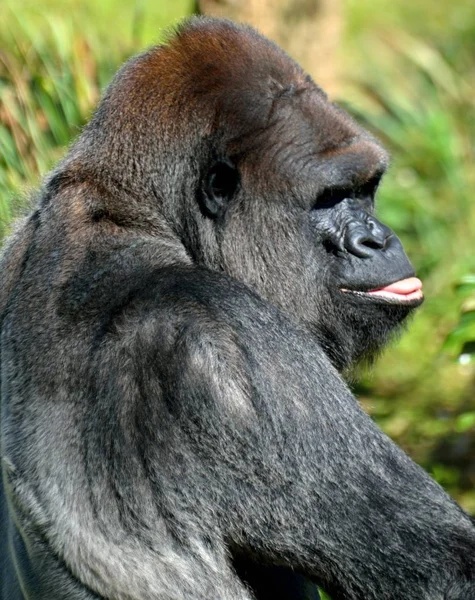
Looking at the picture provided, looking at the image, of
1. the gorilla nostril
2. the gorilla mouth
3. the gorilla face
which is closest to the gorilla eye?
the gorilla face

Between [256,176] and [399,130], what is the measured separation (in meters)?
5.30

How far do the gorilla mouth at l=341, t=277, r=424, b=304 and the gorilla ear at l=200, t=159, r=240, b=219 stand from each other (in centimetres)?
46

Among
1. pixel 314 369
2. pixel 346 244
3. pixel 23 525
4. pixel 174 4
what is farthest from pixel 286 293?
pixel 174 4

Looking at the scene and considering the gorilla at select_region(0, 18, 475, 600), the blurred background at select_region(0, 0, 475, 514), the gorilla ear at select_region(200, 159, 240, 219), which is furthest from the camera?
the blurred background at select_region(0, 0, 475, 514)

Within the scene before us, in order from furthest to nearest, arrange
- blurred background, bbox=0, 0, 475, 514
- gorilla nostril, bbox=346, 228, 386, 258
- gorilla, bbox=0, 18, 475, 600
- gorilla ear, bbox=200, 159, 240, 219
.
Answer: blurred background, bbox=0, 0, 475, 514
gorilla nostril, bbox=346, 228, 386, 258
gorilla ear, bbox=200, 159, 240, 219
gorilla, bbox=0, 18, 475, 600

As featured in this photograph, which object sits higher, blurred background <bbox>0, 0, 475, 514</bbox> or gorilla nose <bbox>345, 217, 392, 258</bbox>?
gorilla nose <bbox>345, 217, 392, 258</bbox>

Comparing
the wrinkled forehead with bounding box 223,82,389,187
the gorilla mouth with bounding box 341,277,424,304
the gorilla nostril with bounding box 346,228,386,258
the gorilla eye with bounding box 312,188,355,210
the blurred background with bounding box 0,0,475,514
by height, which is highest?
the wrinkled forehead with bounding box 223,82,389,187

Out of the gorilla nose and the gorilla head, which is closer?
the gorilla head

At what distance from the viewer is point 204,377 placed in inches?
98.7

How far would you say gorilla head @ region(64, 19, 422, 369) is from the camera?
304 centimetres

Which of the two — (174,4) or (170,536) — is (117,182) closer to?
(170,536)

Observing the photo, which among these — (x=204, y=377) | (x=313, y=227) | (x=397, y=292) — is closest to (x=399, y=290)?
(x=397, y=292)

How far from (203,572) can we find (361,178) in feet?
4.28

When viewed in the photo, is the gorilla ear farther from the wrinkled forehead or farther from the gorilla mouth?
the gorilla mouth
